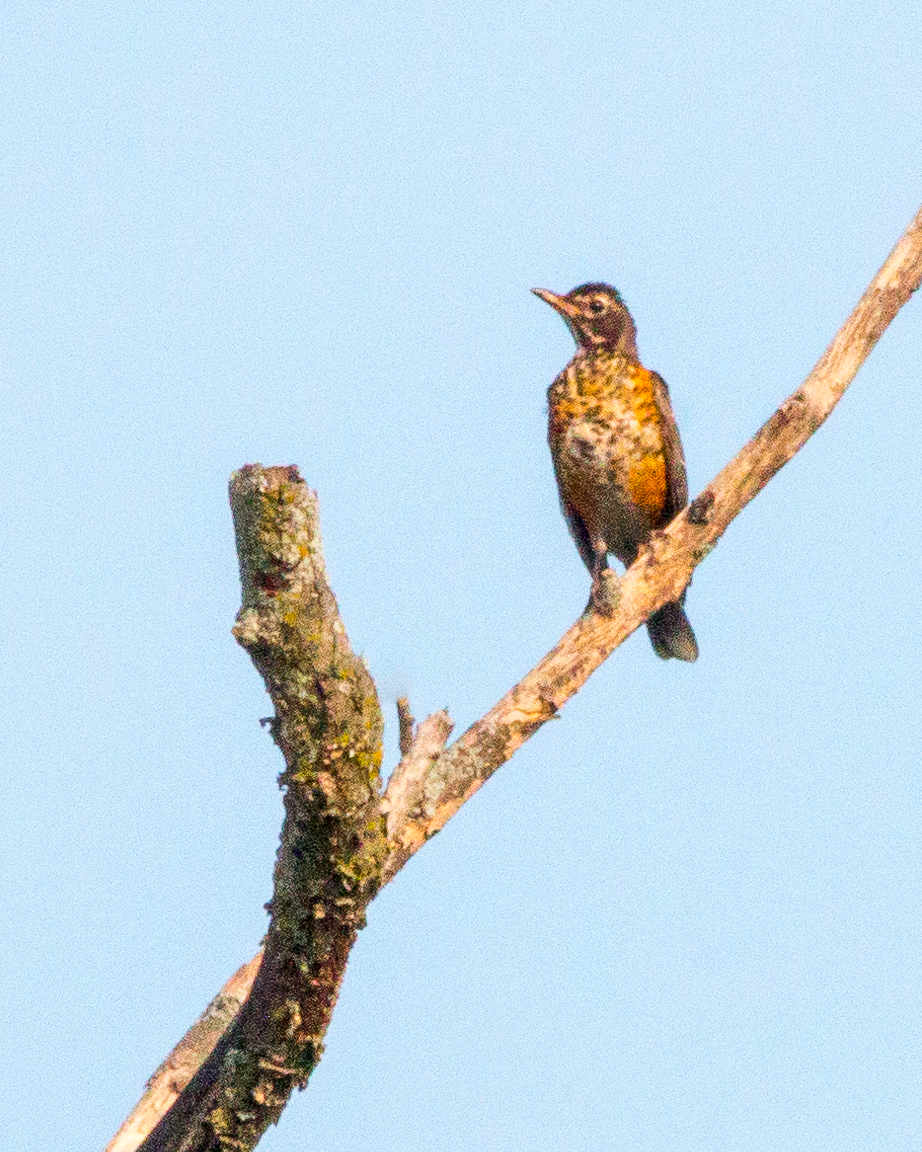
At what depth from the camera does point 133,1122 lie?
636 cm

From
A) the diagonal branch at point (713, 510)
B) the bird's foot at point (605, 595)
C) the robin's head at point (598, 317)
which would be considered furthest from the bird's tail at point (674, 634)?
the bird's foot at point (605, 595)

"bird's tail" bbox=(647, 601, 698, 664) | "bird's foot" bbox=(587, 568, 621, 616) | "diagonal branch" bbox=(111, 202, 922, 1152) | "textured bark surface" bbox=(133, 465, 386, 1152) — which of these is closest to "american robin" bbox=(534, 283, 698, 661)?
"bird's tail" bbox=(647, 601, 698, 664)

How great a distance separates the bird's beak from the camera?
10.7 metres

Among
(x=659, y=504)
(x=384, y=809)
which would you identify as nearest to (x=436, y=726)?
(x=384, y=809)

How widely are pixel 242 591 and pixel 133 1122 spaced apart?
2.80 metres

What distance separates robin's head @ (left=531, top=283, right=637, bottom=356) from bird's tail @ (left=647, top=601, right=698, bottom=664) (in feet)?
5.66

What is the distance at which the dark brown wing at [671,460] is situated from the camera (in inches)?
403

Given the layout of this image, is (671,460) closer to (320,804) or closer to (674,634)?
(674,634)

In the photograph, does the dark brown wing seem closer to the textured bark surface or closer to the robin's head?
the robin's head

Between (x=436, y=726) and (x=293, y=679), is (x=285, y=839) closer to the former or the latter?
(x=293, y=679)

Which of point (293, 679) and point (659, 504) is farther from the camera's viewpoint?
point (659, 504)

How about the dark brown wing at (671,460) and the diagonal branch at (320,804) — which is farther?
the dark brown wing at (671,460)

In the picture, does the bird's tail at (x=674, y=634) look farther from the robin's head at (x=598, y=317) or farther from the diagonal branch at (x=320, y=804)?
the diagonal branch at (x=320, y=804)

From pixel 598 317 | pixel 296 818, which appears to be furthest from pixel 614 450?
pixel 296 818
